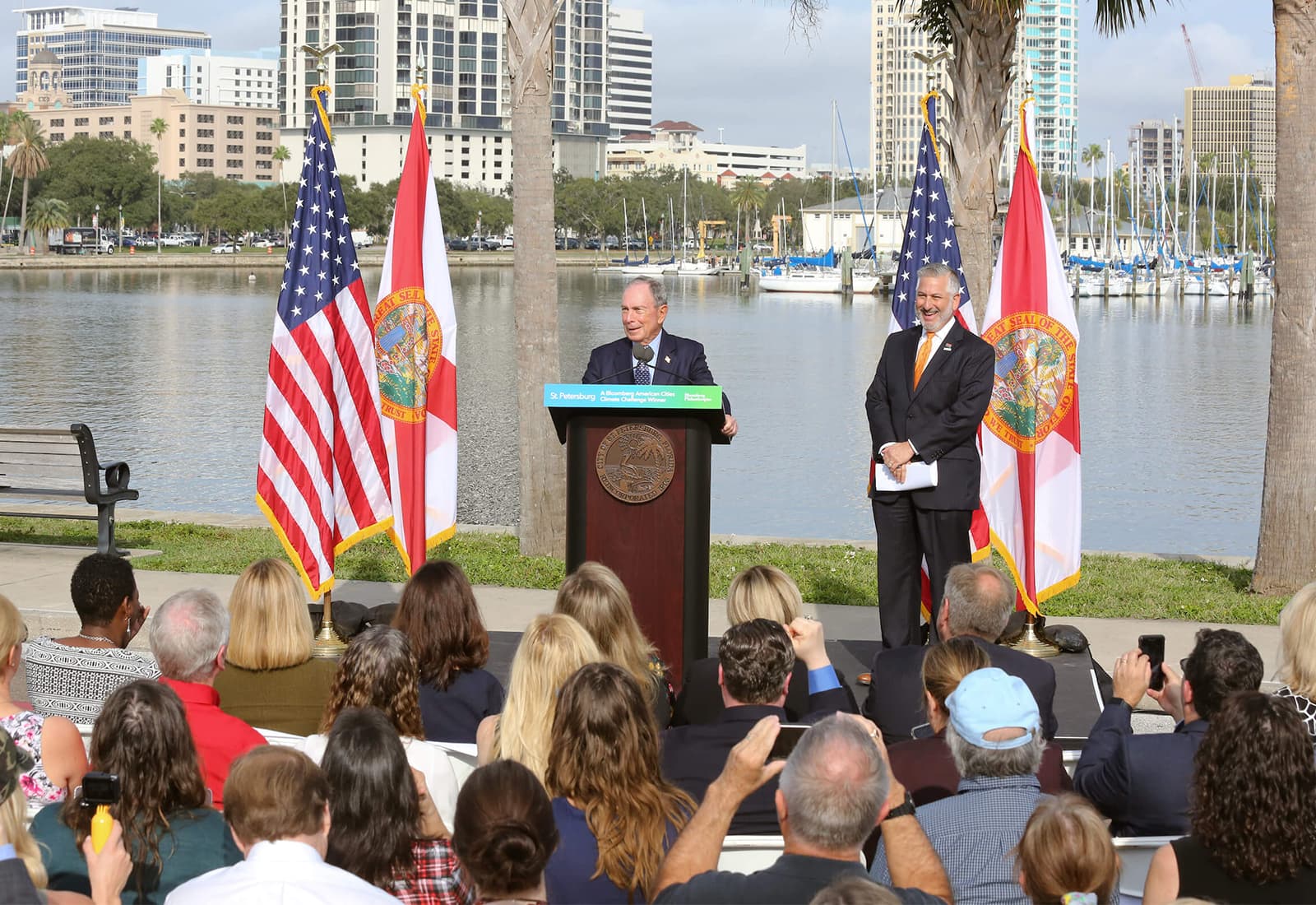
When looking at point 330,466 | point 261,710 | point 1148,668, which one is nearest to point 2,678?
point 261,710

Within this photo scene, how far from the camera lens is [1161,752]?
470 cm

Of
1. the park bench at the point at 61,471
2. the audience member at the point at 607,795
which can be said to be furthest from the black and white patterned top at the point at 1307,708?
the park bench at the point at 61,471

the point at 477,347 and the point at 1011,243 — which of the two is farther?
the point at 477,347

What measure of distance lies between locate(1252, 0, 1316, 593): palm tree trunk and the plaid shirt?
8070 mm

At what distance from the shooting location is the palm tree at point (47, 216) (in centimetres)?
13500

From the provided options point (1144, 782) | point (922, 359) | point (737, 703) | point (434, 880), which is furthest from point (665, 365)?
point (434, 880)

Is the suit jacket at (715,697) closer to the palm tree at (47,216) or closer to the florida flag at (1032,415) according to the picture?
the florida flag at (1032,415)

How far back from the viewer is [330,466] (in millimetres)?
9219

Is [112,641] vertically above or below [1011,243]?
below

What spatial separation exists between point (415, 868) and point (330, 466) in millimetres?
5274

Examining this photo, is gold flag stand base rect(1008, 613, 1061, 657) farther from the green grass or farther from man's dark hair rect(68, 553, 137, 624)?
man's dark hair rect(68, 553, 137, 624)

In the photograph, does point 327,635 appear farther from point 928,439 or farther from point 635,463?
point 928,439

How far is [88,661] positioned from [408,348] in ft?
13.7

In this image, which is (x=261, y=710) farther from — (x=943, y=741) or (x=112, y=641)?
(x=943, y=741)
